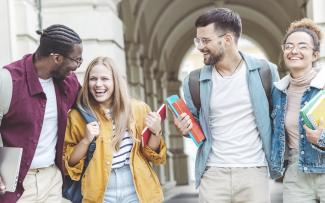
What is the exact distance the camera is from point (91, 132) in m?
3.84

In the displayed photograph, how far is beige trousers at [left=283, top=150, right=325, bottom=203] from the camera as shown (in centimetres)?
367

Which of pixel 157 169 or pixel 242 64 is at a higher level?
pixel 242 64

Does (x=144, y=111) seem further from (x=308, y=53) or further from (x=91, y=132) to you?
(x=308, y=53)

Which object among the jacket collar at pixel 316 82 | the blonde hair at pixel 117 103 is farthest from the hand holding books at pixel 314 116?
the blonde hair at pixel 117 103

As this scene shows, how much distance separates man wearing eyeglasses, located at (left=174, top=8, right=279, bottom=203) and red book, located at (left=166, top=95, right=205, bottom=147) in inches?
1.3

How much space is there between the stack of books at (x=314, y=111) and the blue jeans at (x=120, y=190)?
1158 millimetres

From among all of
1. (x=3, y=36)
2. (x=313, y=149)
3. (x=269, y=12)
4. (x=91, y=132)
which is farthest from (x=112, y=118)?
(x=269, y=12)

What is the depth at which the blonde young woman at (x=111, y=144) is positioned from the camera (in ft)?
12.8

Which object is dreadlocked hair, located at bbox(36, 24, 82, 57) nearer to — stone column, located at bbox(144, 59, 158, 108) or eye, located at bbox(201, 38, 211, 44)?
eye, located at bbox(201, 38, 211, 44)

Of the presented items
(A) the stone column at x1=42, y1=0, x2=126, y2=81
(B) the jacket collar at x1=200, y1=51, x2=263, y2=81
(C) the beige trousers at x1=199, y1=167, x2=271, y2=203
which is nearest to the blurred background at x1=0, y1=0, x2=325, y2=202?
(A) the stone column at x1=42, y1=0, x2=126, y2=81

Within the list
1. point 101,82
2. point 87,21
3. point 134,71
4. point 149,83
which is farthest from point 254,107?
point 149,83

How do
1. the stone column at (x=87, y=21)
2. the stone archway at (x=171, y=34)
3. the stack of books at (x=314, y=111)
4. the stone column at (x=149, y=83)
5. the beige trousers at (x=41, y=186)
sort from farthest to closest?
the stone column at (x=149, y=83) < the stone archway at (x=171, y=34) < the stone column at (x=87, y=21) < the beige trousers at (x=41, y=186) < the stack of books at (x=314, y=111)

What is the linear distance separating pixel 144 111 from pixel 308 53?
3.72 ft

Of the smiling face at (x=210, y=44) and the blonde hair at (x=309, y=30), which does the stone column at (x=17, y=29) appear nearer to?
the smiling face at (x=210, y=44)
